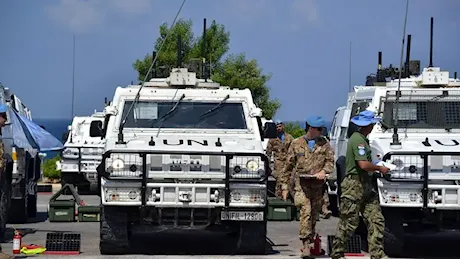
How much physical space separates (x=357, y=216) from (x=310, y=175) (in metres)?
1.25

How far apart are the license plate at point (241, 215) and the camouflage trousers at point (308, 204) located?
0.53m

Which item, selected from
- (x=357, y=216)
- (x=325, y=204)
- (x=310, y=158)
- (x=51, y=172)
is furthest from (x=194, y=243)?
(x=51, y=172)

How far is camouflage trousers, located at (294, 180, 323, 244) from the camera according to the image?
42.0ft

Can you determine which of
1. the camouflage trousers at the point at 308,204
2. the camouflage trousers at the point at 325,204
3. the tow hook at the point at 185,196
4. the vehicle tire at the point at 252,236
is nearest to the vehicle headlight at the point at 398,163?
the camouflage trousers at the point at 308,204

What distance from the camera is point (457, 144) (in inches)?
525

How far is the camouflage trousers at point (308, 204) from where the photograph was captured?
12.8 metres

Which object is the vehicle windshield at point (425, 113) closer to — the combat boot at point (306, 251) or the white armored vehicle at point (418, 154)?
the white armored vehicle at point (418, 154)

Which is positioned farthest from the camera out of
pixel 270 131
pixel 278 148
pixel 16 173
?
pixel 278 148

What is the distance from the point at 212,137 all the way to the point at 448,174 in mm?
3033

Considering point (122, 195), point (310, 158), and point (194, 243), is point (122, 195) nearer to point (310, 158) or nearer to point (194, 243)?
point (310, 158)

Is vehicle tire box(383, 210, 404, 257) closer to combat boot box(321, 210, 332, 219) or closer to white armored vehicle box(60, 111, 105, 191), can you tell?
combat boot box(321, 210, 332, 219)

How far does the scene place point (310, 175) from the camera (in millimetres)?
12758

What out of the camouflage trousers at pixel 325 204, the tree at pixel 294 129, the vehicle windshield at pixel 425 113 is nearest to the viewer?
the vehicle windshield at pixel 425 113

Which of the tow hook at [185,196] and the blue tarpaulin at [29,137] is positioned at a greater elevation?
the blue tarpaulin at [29,137]
